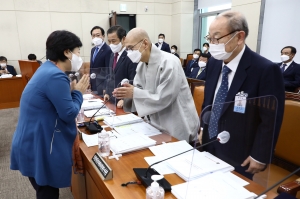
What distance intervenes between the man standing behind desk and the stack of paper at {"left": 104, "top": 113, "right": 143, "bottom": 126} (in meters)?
0.22

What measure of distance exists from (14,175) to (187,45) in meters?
6.40

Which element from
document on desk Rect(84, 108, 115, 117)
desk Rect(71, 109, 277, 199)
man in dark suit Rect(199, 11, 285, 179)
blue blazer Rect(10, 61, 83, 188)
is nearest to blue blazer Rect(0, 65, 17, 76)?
document on desk Rect(84, 108, 115, 117)

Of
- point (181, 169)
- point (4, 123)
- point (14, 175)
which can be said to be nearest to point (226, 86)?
point (181, 169)

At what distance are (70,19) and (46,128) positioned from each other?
5901 mm

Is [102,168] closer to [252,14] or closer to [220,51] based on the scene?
[220,51]

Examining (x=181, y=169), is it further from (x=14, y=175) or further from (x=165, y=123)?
(x=14, y=175)

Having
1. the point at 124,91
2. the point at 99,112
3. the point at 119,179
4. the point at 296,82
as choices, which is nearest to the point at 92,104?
the point at 99,112

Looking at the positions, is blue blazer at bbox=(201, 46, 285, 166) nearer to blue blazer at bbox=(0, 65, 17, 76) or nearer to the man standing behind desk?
the man standing behind desk

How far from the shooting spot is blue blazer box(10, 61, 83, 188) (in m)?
1.18

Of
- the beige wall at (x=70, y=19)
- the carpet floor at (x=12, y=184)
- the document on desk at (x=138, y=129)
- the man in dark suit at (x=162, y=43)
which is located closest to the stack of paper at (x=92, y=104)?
the document on desk at (x=138, y=129)

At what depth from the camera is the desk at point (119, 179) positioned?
99cm

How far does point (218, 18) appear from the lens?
1.23 meters

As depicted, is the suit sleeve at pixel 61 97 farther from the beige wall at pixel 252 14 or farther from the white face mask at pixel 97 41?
the beige wall at pixel 252 14

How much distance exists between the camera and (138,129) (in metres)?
1.68
